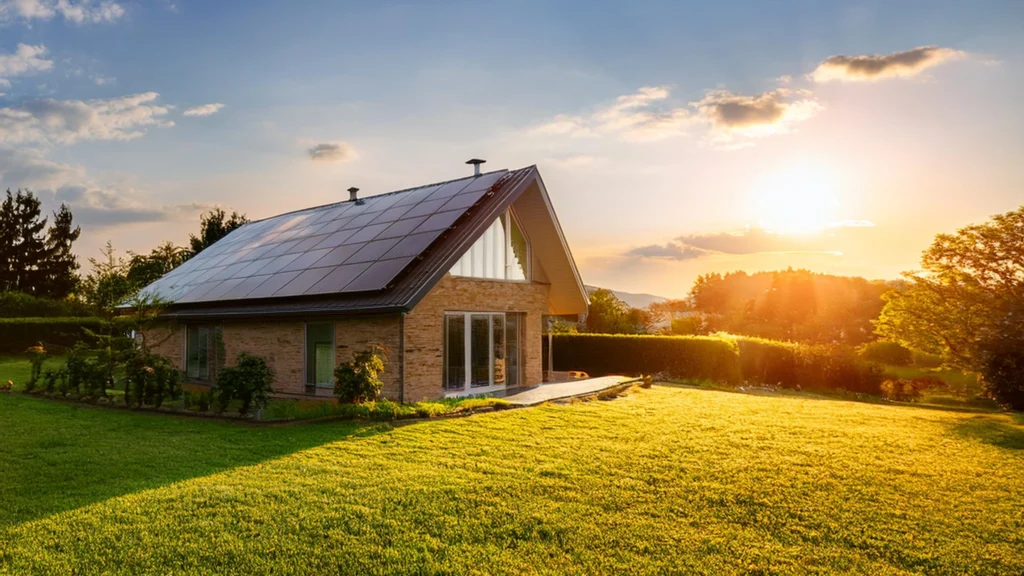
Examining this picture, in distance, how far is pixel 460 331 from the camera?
637 inches

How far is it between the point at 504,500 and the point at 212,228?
3990cm

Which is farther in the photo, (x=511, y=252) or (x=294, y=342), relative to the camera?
(x=511, y=252)

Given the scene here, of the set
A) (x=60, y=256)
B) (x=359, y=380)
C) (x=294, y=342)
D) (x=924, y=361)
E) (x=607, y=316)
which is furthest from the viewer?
(x=60, y=256)

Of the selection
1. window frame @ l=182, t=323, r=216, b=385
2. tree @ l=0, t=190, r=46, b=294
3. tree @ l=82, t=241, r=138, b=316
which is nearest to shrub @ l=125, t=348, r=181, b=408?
tree @ l=82, t=241, r=138, b=316

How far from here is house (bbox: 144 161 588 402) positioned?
48.0 ft

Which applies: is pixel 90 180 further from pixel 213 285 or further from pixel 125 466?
pixel 125 466

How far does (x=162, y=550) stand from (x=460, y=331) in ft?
35.1

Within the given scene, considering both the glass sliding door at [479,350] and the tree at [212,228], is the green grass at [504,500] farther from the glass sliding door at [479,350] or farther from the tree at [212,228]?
the tree at [212,228]

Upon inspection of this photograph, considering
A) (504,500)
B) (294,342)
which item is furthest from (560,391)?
(504,500)

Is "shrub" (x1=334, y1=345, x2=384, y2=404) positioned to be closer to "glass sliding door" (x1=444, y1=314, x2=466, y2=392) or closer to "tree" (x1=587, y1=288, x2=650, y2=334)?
"glass sliding door" (x1=444, y1=314, x2=466, y2=392)

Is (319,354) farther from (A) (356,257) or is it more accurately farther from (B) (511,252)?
(B) (511,252)

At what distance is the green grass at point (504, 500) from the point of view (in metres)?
5.60

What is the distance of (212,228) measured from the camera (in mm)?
40875

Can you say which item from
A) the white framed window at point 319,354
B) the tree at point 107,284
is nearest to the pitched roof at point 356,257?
the white framed window at point 319,354
